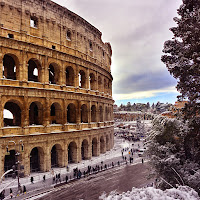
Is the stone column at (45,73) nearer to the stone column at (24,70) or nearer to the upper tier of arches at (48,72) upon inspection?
the upper tier of arches at (48,72)

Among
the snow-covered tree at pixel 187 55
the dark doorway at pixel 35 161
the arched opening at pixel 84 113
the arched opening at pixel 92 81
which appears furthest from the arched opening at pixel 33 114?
the snow-covered tree at pixel 187 55

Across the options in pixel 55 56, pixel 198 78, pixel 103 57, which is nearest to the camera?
pixel 198 78

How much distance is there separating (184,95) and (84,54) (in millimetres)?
20612

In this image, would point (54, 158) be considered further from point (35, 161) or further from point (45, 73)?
point (45, 73)

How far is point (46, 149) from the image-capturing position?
74.3 feet

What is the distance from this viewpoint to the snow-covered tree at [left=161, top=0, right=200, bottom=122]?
9523 millimetres

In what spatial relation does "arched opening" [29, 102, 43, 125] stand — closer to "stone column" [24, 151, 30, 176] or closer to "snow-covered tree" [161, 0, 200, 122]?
"stone column" [24, 151, 30, 176]

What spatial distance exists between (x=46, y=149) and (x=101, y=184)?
775 cm

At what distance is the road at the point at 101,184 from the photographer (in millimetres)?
16750

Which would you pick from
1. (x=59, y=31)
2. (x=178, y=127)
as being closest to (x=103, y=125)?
(x=59, y=31)

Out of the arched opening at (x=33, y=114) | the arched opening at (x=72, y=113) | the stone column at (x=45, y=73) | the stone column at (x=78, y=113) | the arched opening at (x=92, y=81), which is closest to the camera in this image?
the stone column at (x=45, y=73)

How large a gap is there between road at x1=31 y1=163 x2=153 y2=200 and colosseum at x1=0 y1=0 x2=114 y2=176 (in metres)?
4.85

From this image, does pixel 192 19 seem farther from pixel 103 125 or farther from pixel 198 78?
pixel 103 125

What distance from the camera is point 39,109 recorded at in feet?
76.1
